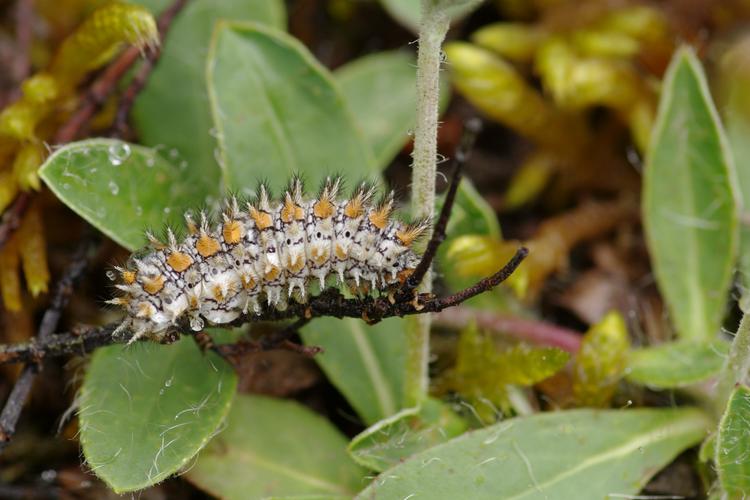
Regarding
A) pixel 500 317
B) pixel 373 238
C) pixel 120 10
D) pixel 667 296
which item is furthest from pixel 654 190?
pixel 120 10

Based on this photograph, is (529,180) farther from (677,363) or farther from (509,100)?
(677,363)

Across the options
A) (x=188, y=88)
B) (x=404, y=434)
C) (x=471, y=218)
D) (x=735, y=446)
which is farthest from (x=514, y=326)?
(x=188, y=88)

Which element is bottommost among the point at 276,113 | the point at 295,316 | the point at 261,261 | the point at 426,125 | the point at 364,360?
the point at 364,360

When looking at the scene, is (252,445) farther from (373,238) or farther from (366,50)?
(366,50)

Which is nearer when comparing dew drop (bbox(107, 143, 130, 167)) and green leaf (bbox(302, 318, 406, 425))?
dew drop (bbox(107, 143, 130, 167))

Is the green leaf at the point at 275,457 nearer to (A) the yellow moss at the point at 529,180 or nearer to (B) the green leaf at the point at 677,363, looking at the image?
(B) the green leaf at the point at 677,363

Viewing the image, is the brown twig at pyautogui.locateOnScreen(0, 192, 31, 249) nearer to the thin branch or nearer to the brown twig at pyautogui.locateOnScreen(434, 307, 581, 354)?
the thin branch

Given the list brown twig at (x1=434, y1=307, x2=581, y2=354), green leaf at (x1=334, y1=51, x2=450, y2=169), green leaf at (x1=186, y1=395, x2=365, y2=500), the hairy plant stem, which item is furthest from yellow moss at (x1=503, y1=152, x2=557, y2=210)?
green leaf at (x1=186, y1=395, x2=365, y2=500)
